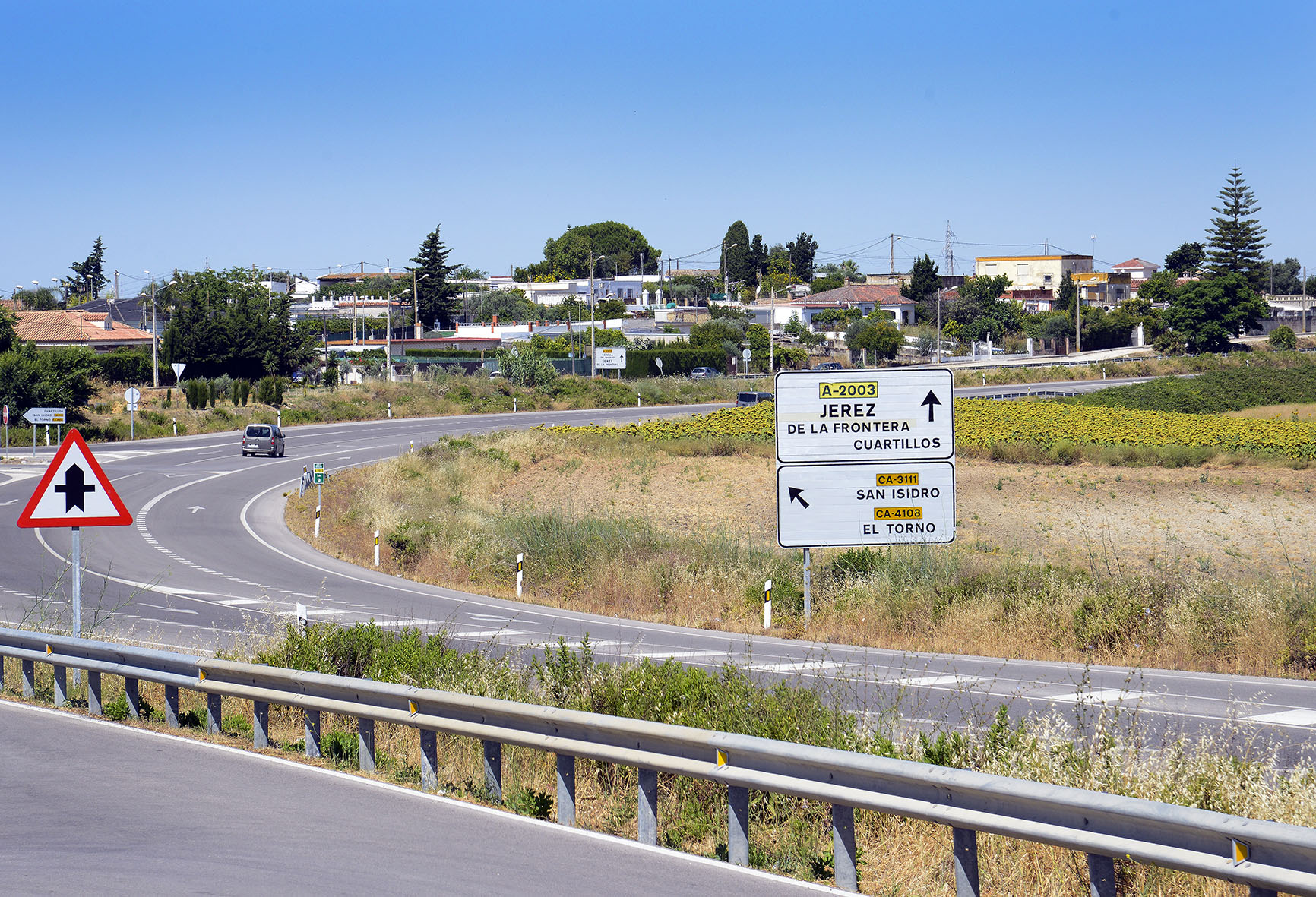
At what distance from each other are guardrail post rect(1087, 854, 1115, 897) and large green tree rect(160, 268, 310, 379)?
88.1 m

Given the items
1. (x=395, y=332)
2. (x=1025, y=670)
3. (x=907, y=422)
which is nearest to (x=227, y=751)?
(x=1025, y=670)

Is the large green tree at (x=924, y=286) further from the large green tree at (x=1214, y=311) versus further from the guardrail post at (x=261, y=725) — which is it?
the guardrail post at (x=261, y=725)

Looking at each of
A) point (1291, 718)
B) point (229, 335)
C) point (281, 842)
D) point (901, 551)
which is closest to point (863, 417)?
point (901, 551)

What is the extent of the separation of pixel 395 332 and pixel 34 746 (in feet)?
419

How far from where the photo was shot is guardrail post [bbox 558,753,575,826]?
24.7ft

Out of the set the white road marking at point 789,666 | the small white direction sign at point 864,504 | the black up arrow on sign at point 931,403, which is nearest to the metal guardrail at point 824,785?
the white road marking at point 789,666

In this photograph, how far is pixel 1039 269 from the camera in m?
166

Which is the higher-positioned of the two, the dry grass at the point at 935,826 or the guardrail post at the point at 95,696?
the dry grass at the point at 935,826

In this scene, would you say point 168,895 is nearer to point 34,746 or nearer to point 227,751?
point 227,751

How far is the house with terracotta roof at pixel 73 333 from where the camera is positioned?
98062 millimetres

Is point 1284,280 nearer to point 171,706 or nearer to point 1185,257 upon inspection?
point 1185,257

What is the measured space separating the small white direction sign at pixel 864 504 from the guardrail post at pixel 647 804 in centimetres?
→ 1121

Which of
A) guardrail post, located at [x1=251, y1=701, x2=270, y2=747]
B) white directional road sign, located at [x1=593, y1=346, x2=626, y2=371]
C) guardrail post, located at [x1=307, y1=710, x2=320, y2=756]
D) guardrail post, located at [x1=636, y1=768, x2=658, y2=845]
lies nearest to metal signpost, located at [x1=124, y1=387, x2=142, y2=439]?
white directional road sign, located at [x1=593, y1=346, x2=626, y2=371]

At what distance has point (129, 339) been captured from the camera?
102 metres
